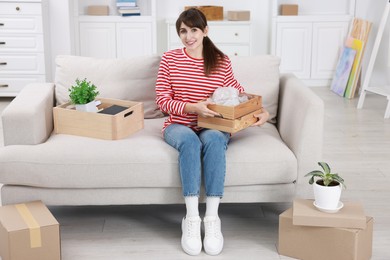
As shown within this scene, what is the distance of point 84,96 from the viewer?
3205 mm

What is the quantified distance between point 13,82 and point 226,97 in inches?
135

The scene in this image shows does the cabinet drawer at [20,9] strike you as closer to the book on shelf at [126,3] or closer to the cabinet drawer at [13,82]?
the cabinet drawer at [13,82]

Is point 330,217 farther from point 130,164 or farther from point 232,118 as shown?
point 130,164

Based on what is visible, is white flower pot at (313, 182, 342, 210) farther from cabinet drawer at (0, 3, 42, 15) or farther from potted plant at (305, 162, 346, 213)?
cabinet drawer at (0, 3, 42, 15)

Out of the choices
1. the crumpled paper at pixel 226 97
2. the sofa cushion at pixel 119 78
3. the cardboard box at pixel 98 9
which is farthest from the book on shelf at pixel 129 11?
the crumpled paper at pixel 226 97

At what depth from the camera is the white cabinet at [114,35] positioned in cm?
669

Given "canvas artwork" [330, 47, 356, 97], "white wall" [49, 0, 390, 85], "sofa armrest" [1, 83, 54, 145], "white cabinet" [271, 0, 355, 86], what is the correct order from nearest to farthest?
"sofa armrest" [1, 83, 54, 145] < "canvas artwork" [330, 47, 356, 97] < "white wall" [49, 0, 390, 85] < "white cabinet" [271, 0, 355, 86]

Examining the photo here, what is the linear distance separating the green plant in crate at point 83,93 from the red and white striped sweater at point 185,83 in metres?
0.30

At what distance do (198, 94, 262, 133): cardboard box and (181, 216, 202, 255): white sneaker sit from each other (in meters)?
0.41

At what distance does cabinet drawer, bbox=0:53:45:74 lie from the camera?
600 cm

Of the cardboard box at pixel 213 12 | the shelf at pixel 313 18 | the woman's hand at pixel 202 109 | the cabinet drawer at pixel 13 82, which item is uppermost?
the cardboard box at pixel 213 12

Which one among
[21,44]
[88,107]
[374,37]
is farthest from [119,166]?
[374,37]

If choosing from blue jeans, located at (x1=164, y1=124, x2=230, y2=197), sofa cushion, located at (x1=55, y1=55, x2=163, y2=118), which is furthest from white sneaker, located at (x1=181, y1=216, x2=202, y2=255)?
sofa cushion, located at (x1=55, y1=55, x2=163, y2=118)

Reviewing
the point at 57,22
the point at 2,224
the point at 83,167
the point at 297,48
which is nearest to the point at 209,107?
the point at 83,167
